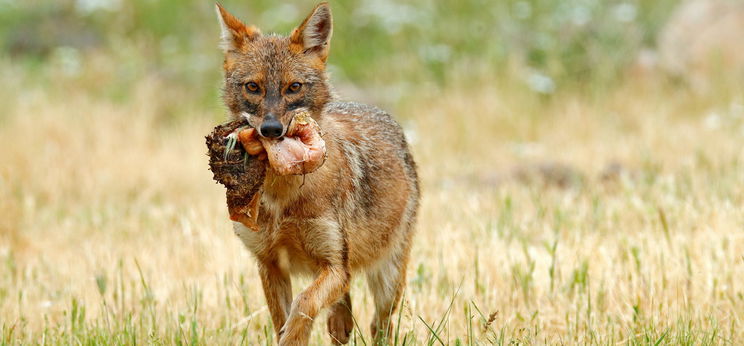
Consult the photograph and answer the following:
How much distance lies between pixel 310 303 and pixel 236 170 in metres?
0.77

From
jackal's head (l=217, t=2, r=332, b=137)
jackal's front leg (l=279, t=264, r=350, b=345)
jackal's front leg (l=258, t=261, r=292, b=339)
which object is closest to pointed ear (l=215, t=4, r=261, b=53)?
jackal's head (l=217, t=2, r=332, b=137)

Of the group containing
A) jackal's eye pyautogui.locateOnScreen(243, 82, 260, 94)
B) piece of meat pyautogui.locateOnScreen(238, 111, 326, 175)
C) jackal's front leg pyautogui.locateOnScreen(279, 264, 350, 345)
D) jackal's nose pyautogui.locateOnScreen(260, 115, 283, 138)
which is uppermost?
jackal's eye pyautogui.locateOnScreen(243, 82, 260, 94)

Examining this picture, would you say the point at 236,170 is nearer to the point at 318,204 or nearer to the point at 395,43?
the point at 318,204

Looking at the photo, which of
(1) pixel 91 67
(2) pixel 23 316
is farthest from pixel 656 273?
(1) pixel 91 67

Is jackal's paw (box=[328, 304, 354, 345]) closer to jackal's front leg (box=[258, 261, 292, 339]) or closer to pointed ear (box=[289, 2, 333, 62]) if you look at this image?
jackal's front leg (box=[258, 261, 292, 339])

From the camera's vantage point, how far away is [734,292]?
5.34m

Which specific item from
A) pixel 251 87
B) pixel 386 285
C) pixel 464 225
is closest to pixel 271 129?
pixel 251 87

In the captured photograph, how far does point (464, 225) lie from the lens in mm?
7531

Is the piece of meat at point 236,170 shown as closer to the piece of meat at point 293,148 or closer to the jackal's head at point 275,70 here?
the piece of meat at point 293,148

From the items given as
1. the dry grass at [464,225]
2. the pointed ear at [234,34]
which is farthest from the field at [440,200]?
the pointed ear at [234,34]

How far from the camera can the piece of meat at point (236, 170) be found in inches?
169

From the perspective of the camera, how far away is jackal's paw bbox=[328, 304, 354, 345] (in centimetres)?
541

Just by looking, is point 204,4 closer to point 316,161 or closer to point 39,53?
point 39,53

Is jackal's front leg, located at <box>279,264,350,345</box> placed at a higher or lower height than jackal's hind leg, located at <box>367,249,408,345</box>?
lower
